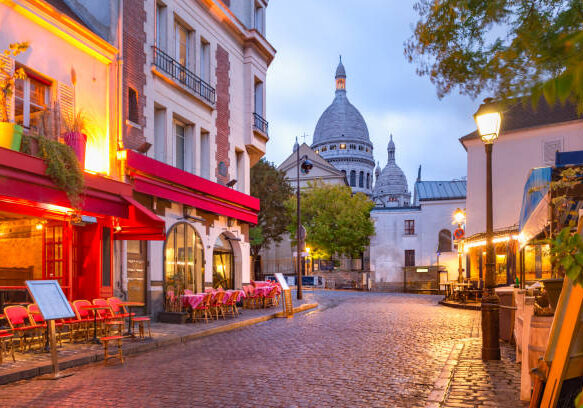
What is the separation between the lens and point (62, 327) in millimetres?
11180

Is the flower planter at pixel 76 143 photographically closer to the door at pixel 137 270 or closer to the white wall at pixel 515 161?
the door at pixel 137 270

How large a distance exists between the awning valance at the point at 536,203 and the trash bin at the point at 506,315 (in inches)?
50.8

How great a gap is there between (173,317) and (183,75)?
7793mm

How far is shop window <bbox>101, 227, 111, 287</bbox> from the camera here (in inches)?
509

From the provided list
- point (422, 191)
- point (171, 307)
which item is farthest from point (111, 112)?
point (422, 191)

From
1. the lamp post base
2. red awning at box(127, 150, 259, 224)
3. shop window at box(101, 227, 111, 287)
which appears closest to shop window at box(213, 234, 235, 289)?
red awning at box(127, 150, 259, 224)

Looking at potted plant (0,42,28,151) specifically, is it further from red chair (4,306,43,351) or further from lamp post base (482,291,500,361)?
lamp post base (482,291,500,361)

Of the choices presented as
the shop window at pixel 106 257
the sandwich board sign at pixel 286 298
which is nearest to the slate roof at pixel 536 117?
the sandwich board sign at pixel 286 298

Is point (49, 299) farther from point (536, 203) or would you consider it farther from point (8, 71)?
point (536, 203)

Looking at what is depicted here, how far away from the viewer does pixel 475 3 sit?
3832 mm

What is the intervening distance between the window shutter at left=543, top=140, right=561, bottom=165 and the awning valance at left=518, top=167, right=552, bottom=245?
2060cm

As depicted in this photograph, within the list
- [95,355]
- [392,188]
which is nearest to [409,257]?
[95,355]

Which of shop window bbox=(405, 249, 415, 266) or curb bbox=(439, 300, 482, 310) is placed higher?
shop window bbox=(405, 249, 415, 266)

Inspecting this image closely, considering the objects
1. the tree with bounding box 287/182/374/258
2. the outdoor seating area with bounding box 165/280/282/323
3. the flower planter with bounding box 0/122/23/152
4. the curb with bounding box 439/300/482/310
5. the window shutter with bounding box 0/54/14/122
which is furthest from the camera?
the tree with bounding box 287/182/374/258
